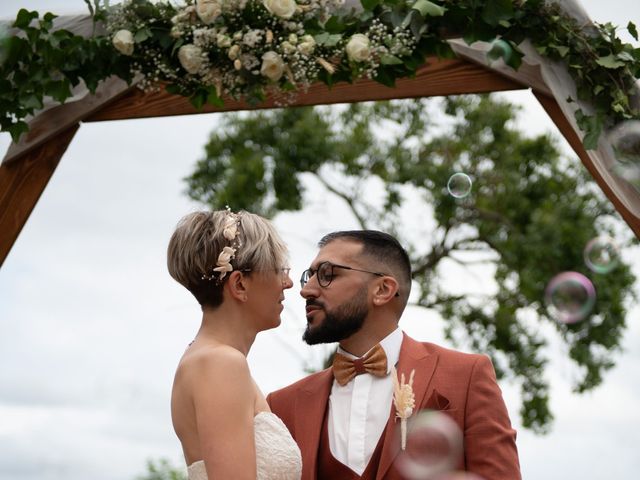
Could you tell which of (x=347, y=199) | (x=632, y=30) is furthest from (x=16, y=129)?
(x=347, y=199)

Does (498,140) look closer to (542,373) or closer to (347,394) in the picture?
(542,373)

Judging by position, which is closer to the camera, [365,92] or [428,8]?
[428,8]

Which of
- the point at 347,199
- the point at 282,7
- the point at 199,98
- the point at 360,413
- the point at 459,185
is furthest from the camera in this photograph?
the point at 347,199

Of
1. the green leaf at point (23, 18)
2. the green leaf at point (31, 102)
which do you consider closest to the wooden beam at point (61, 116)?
the green leaf at point (31, 102)

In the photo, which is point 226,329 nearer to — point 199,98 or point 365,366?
point 365,366

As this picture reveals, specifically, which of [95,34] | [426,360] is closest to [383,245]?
[426,360]

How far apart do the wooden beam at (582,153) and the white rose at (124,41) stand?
2.03m

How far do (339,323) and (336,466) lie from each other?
66cm

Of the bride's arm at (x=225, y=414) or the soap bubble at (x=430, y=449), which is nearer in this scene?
the bride's arm at (x=225, y=414)

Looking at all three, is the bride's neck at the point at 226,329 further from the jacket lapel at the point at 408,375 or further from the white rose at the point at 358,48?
the white rose at the point at 358,48

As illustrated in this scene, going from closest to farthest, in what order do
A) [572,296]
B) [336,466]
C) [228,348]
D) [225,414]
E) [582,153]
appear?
[225,414], [228,348], [336,466], [582,153], [572,296]

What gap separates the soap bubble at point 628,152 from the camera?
4.78 m

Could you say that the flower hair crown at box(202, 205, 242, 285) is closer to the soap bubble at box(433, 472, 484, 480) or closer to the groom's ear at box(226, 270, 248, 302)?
the groom's ear at box(226, 270, 248, 302)

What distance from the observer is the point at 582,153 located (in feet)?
16.6
